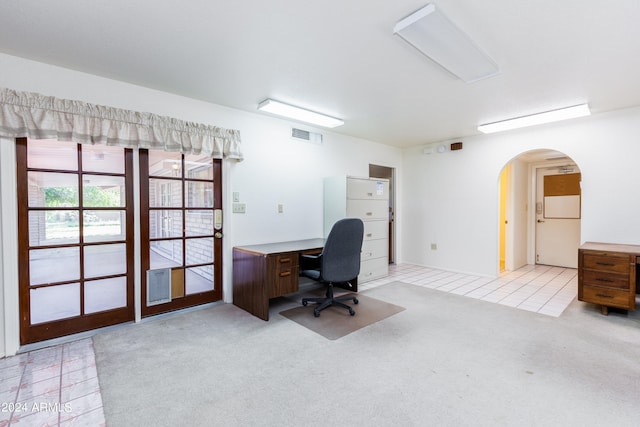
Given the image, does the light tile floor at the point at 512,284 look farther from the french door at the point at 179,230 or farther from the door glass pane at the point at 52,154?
the door glass pane at the point at 52,154

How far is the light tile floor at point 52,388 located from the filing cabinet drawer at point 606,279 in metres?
4.65

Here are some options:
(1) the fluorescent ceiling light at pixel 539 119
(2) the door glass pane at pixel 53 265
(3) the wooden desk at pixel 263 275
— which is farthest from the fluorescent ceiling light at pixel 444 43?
(2) the door glass pane at pixel 53 265

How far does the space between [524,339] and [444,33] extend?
270cm

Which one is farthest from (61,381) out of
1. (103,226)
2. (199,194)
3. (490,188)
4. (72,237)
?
(490,188)

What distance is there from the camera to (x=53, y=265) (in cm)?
259

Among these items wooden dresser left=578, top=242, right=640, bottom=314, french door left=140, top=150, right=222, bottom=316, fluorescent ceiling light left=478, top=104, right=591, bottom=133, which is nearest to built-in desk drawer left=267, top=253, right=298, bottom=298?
french door left=140, top=150, right=222, bottom=316

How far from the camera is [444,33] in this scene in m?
1.99

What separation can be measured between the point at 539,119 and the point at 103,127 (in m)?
5.25

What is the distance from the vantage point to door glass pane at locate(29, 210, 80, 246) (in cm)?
250

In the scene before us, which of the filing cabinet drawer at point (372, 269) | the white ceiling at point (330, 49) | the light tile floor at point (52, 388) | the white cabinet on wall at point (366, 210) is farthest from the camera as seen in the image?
the filing cabinet drawer at point (372, 269)

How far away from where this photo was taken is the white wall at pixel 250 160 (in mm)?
2396

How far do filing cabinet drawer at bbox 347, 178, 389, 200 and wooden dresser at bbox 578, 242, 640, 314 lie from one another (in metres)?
2.61

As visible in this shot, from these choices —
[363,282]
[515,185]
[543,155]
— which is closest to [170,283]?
[363,282]

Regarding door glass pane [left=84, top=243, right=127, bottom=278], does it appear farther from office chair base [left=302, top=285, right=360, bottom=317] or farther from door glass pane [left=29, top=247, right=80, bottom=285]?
office chair base [left=302, top=285, right=360, bottom=317]
